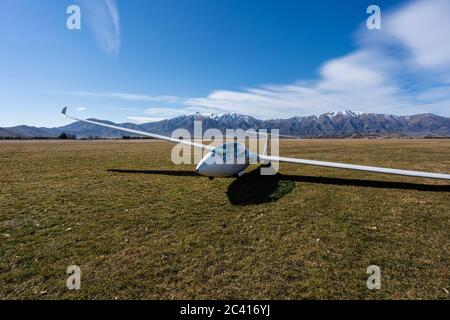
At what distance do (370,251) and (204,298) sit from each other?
4.61 meters

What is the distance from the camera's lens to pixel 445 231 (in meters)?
7.52

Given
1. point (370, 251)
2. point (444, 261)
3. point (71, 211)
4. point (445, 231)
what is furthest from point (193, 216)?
point (445, 231)

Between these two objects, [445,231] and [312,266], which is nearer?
[312,266]

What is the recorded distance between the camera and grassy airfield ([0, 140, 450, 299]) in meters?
5.00

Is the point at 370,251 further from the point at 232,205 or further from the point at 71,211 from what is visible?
the point at 71,211

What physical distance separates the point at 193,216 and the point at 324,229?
4.52m

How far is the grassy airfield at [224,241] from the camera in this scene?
4996 mm

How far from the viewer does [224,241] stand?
6.88 meters
